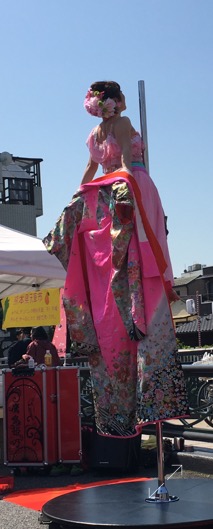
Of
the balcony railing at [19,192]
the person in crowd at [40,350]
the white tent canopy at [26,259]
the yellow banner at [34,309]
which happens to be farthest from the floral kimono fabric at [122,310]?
the balcony railing at [19,192]

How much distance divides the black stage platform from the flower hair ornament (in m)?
1.92

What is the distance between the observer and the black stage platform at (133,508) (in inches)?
120

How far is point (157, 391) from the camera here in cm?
324

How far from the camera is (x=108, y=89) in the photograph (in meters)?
3.63

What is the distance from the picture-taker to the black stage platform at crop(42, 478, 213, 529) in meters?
3.05

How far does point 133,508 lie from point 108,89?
6.72ft

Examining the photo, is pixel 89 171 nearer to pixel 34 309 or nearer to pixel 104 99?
pixel 104 99

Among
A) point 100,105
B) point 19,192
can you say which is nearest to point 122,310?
point 100,105

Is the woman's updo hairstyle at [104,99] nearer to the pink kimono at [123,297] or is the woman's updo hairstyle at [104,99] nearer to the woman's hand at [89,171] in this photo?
the pink kimono at [123,297]

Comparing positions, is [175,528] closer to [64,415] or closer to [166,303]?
[166,303]

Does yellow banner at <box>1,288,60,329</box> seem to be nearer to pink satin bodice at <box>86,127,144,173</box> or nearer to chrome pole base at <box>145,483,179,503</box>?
pink satin bodice at <box>86,127,144,173</box>

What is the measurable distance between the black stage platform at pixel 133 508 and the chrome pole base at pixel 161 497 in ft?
0.11

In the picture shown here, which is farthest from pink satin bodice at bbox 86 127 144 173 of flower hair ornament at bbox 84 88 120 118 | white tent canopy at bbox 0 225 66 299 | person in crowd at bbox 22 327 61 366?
person in crowd at bbox 22 327 61 366

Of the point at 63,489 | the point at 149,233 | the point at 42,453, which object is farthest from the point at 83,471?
the point at 149,233
